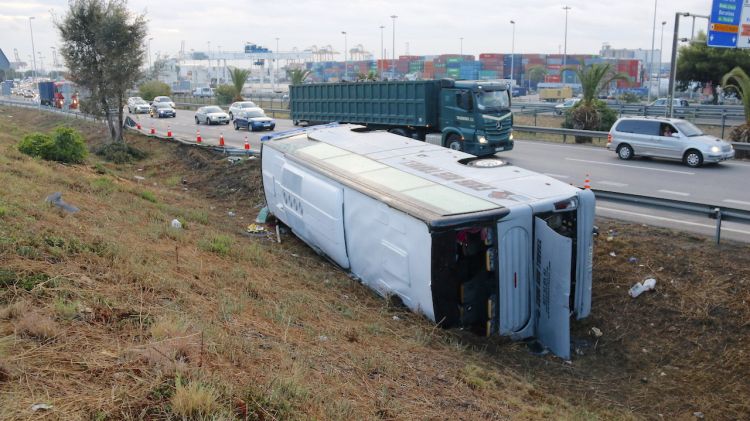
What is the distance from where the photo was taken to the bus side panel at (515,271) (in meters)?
8.01

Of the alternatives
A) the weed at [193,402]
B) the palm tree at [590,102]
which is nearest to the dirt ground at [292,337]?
the weed at [193,402]

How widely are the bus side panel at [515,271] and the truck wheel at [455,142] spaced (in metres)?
12.9

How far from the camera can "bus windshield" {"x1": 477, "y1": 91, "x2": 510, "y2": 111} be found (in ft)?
67.6

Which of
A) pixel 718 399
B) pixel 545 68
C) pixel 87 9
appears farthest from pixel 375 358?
pixel 545 68

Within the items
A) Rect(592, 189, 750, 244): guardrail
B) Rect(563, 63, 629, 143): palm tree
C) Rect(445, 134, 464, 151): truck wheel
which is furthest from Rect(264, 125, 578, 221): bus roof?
Rect(563, 63, 629, 143): palm tree

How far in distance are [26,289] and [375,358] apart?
3.80 meters

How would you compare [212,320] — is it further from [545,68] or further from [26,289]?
[545,68]

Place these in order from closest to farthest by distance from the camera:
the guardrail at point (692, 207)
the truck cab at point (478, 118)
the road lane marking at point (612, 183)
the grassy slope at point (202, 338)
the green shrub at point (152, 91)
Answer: the grassy slope at point (202, 338) < the guardrail at point (692, 207) < the road lane marking at point (612, 183) < the truck cab at point (478, 118) < the green shrub at point (152, 91)

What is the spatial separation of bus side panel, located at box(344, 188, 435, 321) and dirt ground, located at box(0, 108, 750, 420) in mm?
301

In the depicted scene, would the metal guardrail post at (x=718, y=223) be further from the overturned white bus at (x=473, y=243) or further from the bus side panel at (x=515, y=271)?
the bus side panel at (x=515, y=271)

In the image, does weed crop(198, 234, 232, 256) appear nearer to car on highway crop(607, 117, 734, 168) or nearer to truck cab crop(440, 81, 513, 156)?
truck cab crop(440, 81, 513, 156)

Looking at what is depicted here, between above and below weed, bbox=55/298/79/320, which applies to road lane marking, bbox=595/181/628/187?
below

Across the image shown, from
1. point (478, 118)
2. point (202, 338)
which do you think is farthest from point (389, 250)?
point (478, 118)

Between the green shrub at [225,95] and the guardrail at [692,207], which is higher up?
the green shrub at [225,95]
